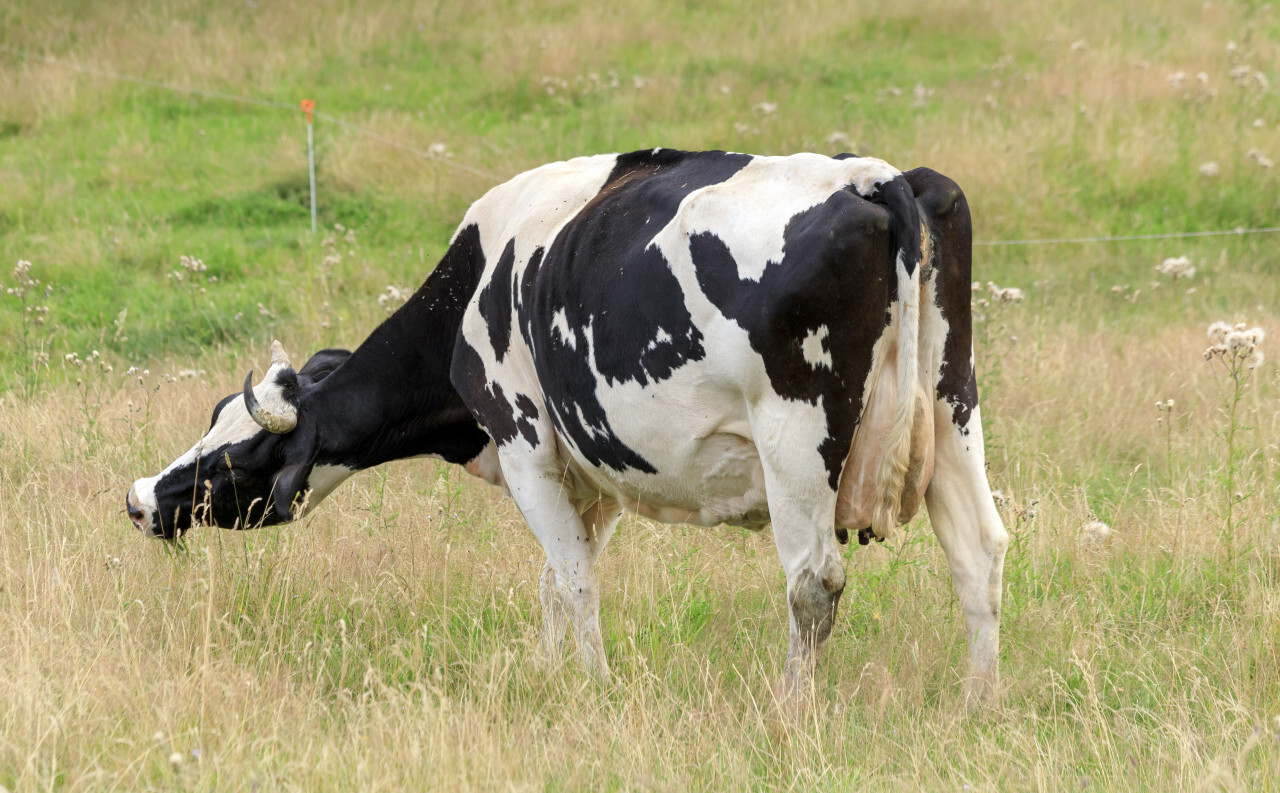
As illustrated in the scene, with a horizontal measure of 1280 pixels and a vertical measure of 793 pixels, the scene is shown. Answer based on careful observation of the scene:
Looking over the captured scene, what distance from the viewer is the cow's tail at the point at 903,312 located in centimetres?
350

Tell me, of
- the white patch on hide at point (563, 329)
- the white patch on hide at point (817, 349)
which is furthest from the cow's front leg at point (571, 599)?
the white patch on hide at point (817, 349)

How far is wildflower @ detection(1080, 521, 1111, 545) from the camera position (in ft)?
16.4

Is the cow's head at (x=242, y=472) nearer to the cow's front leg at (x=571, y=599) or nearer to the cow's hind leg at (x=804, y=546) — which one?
the cow's front leg at (x=571, y=599)

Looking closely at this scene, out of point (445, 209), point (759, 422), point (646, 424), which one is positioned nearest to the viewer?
point (759, 422)

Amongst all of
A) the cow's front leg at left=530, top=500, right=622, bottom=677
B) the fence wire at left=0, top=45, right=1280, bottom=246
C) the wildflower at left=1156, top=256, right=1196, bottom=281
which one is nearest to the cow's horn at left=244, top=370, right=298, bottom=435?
the cow's front leg at left=530, top=500, right=622, bottom=677

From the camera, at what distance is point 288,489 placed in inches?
190

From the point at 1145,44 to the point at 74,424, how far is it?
38.1 feet

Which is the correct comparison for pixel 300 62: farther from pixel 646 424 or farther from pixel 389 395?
pixel 646 424

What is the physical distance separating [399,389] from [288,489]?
1.88 feet

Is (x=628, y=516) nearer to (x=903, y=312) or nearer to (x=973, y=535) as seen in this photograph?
(x=973, y=535)

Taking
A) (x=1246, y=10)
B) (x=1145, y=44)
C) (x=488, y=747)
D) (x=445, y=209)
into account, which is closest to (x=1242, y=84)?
(x=1145, y=44)

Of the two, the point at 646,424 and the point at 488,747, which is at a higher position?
the point at 646,424

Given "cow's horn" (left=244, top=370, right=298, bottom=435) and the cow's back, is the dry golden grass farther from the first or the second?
the cow's back

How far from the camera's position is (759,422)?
364 cm
